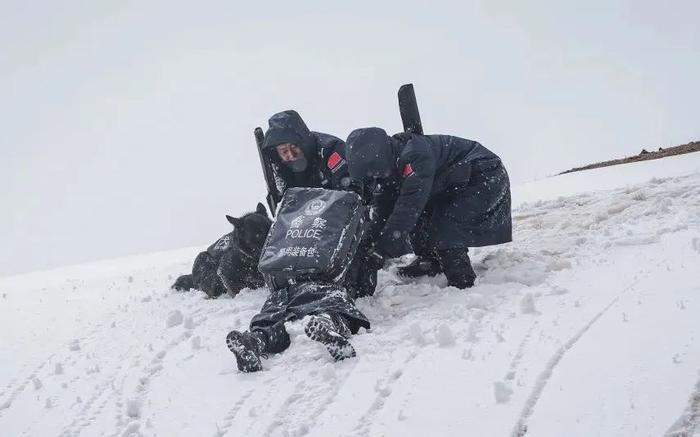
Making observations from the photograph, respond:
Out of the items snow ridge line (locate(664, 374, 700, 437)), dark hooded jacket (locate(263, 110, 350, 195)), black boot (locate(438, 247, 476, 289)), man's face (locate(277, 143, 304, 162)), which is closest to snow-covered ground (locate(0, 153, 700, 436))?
snow ridge line (locate(664, 374, 700, 437))

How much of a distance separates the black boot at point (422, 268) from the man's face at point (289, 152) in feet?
4.60

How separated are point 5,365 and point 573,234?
508 cm

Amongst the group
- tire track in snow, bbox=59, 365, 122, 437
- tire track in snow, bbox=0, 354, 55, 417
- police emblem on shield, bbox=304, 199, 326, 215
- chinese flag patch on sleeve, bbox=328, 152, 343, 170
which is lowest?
tire track in snow, bbox=0, 354, 55, 417

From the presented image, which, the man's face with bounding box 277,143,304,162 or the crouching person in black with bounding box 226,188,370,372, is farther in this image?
the man's face with bounding box 277,143,304,162

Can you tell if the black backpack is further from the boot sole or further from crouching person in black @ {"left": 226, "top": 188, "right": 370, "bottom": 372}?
the boot sole

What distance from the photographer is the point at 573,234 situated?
6641 mm

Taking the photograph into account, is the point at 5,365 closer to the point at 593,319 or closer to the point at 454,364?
the point at 454,364

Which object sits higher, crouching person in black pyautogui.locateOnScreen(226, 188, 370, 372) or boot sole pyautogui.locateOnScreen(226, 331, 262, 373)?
crouching person in black pyautogui.locateOnScreen(226, 188, 370, 372)

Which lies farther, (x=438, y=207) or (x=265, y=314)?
(x=438, y=207)

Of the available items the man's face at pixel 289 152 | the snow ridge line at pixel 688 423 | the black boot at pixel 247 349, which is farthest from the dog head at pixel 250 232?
the snow ridge line at pixel 688 423

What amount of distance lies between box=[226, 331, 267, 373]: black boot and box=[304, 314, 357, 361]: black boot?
14.2 inches

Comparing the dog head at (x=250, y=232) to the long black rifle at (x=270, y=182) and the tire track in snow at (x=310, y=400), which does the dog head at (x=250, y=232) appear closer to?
the long black rifle at (x=270, y=182)

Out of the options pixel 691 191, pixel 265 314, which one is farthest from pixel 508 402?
pixel 691 191

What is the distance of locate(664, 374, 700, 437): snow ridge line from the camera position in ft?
9.64
